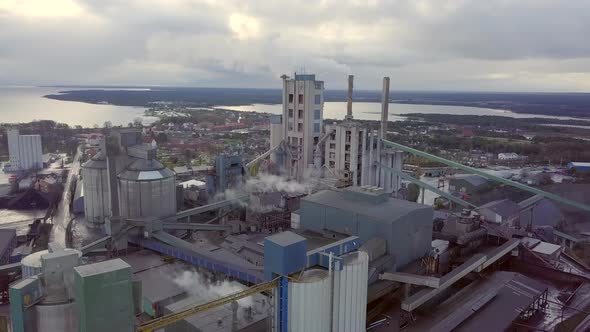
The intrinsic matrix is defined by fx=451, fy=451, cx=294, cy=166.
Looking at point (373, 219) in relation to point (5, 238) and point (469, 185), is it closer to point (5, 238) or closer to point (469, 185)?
point (5, 238)

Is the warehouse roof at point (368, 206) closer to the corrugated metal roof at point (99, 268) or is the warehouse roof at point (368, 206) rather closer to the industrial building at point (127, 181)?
the industrial building at point (127, 181)

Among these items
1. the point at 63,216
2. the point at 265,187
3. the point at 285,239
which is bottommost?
the point at 63,216

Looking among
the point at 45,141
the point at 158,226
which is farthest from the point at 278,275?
the point at 45,141

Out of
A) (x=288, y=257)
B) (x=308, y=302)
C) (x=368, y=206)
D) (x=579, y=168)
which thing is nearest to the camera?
(x=288, y=257)

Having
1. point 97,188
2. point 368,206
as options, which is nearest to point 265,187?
point 97,188

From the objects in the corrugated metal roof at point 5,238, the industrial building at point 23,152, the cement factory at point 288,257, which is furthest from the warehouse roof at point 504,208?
the industrial building at point 23,152

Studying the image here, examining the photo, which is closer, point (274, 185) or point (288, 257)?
point (288, 257)

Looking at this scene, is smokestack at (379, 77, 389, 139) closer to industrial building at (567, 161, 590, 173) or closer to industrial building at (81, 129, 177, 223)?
industrial building at (81, 129, 177, 223)
